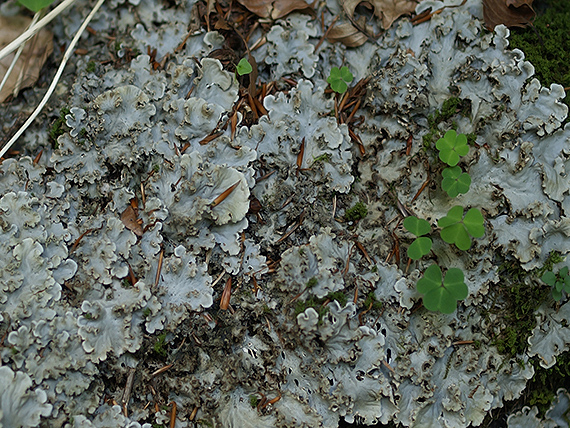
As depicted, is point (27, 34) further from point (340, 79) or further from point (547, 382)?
point (547, 382)

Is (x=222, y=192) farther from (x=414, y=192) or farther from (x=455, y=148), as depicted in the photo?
(x=455, y=148)

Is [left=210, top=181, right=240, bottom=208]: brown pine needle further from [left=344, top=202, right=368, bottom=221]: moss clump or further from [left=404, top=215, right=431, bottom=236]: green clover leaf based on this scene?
[left=404, top=215, right=431, bottom=236]: green clover leaf

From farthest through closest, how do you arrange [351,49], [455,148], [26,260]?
[351,49] → [455,148] → [26,260]

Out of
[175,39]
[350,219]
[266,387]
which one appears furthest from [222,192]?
[175,39]

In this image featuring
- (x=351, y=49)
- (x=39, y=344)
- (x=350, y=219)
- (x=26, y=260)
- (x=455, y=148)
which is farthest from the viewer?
(x=351, y=49)

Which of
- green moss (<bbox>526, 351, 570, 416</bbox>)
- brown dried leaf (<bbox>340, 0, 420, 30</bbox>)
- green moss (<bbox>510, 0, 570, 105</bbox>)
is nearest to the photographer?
green moss (<bbox>526, 351, 570, 416</bbox>)

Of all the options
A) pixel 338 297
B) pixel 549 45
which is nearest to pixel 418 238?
pixel 338 297

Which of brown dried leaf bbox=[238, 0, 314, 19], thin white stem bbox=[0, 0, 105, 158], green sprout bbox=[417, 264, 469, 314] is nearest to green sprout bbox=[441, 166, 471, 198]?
green sprout bbox=[417, 264, 469, 314]
